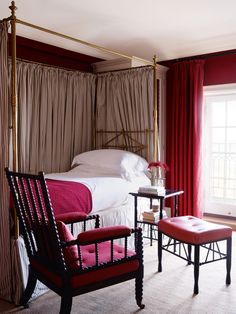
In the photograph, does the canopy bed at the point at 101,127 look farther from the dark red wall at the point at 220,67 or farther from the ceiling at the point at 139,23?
the dark red wall at the point at 220,67

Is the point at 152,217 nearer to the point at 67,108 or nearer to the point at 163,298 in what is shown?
the point at 163,298

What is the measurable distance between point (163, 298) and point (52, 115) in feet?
9.05

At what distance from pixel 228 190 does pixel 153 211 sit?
1638mm

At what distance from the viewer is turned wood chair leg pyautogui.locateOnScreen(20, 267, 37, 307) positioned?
251 centimetres

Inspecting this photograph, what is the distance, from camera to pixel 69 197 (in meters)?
3.16

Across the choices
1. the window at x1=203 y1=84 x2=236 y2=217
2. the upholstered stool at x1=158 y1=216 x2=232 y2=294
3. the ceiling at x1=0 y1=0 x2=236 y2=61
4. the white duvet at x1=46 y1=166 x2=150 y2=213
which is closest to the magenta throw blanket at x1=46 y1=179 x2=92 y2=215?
the white duvet at x1=46 y1=166 x2=150 y2=213

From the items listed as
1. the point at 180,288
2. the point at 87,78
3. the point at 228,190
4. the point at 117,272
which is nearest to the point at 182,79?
the point at 87,78

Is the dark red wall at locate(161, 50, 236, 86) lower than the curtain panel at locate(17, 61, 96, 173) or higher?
higher

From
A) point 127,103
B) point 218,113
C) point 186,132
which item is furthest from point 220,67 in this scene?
point 127,103

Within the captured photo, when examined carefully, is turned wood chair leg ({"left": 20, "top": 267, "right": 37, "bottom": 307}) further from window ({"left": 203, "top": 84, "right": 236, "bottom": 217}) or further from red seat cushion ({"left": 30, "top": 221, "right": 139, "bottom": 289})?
window ({"left": 203, "top": 84, "right": 236, "bottom": 217})

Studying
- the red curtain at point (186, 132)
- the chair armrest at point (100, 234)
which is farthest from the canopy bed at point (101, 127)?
the chair armrest at point (100, 234)

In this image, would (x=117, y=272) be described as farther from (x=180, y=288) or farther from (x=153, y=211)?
(x=153, y=211)

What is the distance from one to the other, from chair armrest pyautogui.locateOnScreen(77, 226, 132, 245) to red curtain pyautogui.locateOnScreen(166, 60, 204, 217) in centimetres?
265

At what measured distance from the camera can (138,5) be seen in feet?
11.0
